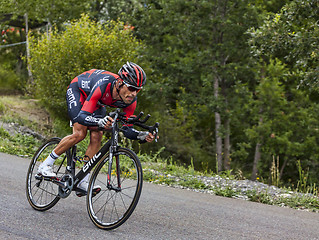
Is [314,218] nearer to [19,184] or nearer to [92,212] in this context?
[92,212]

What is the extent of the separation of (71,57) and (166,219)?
1200 centimetres

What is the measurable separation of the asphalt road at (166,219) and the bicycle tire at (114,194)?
0.47ft

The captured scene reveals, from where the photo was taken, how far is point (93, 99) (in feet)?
16.8

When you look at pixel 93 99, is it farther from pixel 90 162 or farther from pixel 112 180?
pixel 112 180

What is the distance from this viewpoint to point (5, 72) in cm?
2577

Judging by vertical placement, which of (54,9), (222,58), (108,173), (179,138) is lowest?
(179,138)

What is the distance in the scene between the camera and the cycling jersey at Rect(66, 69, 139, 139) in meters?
5.06

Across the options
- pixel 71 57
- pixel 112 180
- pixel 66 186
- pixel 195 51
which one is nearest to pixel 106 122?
pixel 112 180

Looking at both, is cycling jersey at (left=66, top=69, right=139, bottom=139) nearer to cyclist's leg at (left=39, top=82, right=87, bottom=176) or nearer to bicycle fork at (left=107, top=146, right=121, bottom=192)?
cyclist's leg at (left=39, top=82, right=87, bottom=176)

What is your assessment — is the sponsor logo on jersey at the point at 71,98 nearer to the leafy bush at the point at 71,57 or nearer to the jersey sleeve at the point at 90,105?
the jersey sleeve at the point at 90,105

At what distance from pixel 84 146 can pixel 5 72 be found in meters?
15.6

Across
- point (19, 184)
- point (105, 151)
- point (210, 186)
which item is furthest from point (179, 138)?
point (105, 151)

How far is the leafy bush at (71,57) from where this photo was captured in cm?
1681

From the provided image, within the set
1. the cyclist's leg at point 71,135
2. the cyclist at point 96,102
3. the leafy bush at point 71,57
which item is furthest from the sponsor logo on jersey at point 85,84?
the leafy bush at point 71,57
